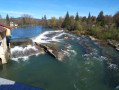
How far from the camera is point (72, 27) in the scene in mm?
43031

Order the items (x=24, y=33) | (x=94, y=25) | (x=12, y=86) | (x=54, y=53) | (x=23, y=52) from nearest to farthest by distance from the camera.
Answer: (x=12, y=86) < (x=23, y=52) < (x=54, y=53) < (x=24, y=33) < (x=94, y=25)

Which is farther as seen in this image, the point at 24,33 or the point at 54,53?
the point at 24,33

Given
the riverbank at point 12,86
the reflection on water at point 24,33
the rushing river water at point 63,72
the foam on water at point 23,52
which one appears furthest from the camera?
the reflection on water at point 24,33

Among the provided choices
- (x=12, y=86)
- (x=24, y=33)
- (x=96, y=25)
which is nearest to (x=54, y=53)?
(x=12, y=86)

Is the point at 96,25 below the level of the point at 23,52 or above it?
above

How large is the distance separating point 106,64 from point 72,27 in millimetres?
32328

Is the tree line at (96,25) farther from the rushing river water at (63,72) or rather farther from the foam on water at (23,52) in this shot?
the foam on water at (23,52)

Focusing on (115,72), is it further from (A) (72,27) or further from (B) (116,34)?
(A) (72,27)

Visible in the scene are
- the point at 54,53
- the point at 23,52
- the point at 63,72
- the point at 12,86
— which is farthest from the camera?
the point at 54,53

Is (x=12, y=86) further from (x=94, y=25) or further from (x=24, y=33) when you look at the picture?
(x=94, y=25)

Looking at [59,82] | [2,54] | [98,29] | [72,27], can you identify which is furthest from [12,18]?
[59,82]

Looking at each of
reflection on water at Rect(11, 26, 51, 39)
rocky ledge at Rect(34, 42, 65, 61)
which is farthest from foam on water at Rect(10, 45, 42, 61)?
reflection on water at Rect(11, 26, 51, 39)

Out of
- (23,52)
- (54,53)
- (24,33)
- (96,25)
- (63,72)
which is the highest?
(96,25)

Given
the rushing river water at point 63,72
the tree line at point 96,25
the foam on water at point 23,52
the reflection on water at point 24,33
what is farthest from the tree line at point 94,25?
the foam on water at point 23,52
